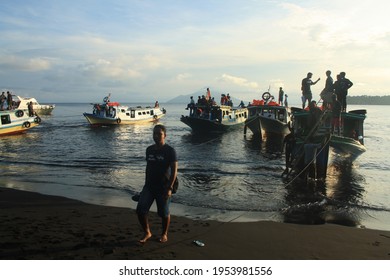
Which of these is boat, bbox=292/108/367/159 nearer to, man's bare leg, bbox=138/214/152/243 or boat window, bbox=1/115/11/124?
man's bare leg, bbox=138/214/152/243

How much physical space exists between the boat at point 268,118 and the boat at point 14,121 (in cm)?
2317

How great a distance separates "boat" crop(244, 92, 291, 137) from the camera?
33938 mm

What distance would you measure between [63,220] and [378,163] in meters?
19.7

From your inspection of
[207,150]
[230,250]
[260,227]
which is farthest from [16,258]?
[207,150]

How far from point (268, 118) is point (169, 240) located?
2833cm

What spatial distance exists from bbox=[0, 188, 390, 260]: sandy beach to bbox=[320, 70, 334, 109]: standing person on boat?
8.65 m

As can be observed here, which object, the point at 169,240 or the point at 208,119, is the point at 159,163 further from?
the point at 208,119

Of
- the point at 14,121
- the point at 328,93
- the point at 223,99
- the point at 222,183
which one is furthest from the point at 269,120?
the point at 14,121

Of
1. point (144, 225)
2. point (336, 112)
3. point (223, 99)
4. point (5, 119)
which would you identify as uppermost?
point (223, 99)

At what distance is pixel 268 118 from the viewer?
33.7 metres

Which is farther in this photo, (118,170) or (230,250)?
(118,170)

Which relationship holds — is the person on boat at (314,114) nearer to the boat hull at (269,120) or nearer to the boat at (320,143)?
the boat at (320,143)

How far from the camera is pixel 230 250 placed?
253 inches

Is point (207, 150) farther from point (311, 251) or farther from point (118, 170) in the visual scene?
point (311, 251)
